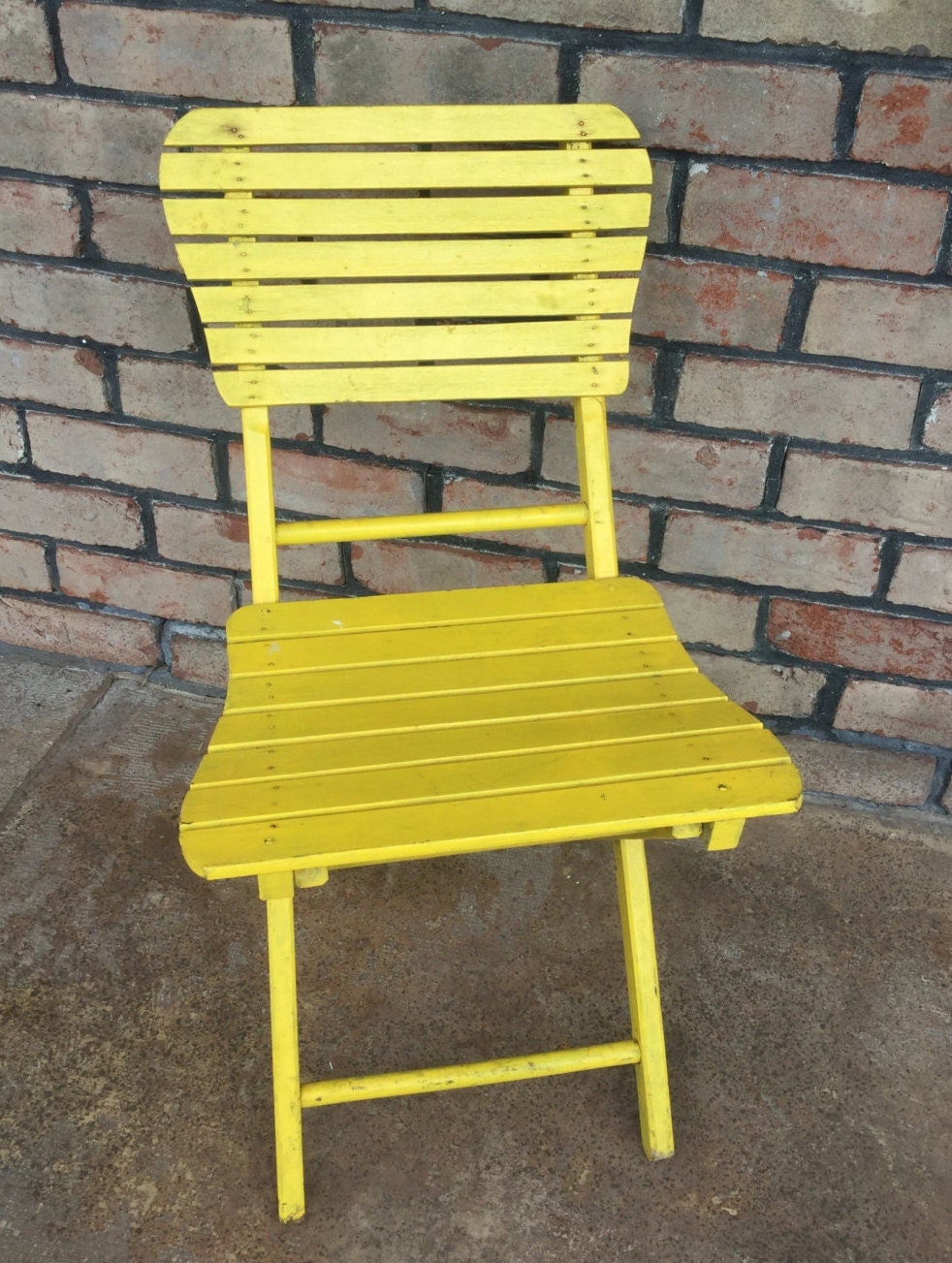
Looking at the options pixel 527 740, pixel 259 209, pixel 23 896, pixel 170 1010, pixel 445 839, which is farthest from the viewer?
pixel 23 896

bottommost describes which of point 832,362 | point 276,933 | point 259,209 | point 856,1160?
point 856,1160

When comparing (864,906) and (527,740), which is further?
(864,906)

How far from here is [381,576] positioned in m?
1.85

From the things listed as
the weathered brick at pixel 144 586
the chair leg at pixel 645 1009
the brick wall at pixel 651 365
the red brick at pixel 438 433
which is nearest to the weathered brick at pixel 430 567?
the brick wall at pixel 651 365

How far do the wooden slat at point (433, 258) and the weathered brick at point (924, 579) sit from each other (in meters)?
0.63

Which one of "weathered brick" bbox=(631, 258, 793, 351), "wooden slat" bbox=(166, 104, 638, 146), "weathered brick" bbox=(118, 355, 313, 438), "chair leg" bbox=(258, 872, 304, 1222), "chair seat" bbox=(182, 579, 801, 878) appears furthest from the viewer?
"weathered brick" bbox=(118, 355, 313, 438)

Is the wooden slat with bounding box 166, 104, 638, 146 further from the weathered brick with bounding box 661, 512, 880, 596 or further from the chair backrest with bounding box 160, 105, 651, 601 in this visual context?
the weathered brick with bounding box 661, 512, 880, 596

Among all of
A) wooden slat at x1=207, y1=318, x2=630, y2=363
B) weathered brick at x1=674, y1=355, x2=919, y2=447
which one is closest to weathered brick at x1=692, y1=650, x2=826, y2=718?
weathered brick at x1=674, y1=355, x2=919, y2=447

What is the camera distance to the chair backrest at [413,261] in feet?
4.20

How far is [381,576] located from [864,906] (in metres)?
0.94

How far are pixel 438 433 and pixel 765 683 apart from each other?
0.68 meters

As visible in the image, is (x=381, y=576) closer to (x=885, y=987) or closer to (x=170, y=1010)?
(x=170, y=1010)

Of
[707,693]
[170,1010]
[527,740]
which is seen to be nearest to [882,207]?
[707,693]

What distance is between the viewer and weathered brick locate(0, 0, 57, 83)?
1494mm
